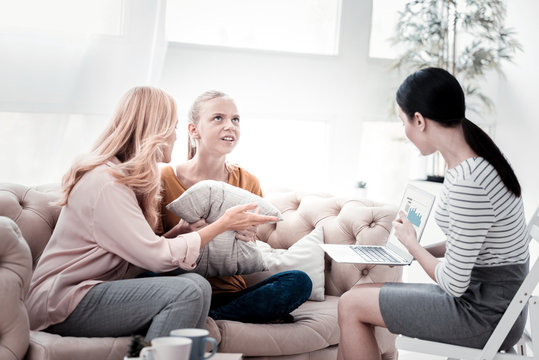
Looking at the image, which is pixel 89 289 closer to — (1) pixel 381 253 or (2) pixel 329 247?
(2) pixel 329 247

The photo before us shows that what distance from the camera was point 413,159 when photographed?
14.3 feet

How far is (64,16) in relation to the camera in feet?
8.93

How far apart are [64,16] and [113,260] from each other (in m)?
1.47

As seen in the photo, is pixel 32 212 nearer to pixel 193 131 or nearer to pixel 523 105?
pixel 193 131

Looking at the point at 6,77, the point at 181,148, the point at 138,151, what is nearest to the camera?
the point at 138,151

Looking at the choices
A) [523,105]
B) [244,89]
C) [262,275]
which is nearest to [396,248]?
[262,275]

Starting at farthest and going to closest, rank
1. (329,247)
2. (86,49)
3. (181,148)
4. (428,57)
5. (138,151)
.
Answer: (428,57), (181,148), (86,49), (329,247), (138,151)

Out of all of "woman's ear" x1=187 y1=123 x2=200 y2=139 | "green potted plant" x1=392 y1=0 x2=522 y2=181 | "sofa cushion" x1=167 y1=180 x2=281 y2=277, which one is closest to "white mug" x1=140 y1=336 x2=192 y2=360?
"sofa cushion" x1=167 y1=180 x2=281 y2=277

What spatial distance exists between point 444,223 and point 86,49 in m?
1.91

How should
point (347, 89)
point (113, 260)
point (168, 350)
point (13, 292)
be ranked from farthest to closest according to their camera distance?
point (347, 89)
point (113, 260)
point (13, 292)
point (168, 350)

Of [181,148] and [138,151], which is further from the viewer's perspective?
[181,148]

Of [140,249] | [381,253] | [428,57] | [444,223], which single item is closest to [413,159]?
[428,57]

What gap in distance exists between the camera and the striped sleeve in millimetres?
1579

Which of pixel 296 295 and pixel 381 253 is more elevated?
pixel 381 253
